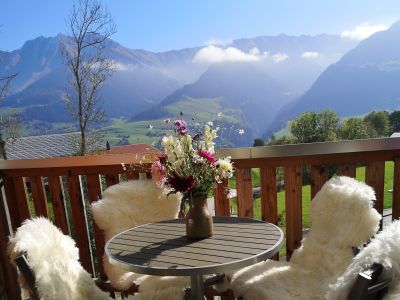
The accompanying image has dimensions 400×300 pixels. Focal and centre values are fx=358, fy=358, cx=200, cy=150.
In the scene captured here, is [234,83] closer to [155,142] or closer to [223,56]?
[223,56]

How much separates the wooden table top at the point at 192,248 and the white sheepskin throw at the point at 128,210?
0.31 meters

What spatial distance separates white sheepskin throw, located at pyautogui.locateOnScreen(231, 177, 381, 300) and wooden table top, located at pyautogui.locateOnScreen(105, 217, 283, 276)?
28 centimetres

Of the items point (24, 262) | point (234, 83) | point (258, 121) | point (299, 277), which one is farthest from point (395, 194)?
point (234, 83)

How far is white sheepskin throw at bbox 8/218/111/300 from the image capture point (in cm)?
124

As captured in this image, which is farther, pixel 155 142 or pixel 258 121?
pixel 258 121

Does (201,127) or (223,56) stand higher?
(223,56)

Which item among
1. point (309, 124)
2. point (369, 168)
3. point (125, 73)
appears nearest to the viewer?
point (369, 168)

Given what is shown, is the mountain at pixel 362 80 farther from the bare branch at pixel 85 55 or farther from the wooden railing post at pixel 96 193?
the wooden railing post at pixel 96 193

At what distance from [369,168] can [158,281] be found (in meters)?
1.43

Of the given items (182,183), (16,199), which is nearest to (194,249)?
(182,183)

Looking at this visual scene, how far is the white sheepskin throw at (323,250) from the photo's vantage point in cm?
175

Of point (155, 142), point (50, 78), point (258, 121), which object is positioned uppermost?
A: point (50, 78)

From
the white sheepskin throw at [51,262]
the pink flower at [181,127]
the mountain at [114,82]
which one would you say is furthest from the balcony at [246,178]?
the mountain at [114,82]

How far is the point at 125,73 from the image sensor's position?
3125cm
